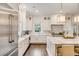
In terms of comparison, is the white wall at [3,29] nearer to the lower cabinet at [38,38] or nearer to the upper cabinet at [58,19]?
the lower cabinet at [38,38]

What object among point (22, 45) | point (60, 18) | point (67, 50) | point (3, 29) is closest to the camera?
point (3, 29)

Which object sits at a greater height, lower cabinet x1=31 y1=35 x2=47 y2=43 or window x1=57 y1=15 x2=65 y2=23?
window x1=57 y1=15 x2=65 y2=23

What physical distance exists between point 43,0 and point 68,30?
256cm

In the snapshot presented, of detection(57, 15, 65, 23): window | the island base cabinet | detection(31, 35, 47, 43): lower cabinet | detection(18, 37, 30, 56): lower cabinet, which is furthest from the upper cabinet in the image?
detection(18, 37, 30, 56): lower cabinet

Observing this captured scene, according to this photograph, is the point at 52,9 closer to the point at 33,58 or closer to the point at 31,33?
the point at 31,33

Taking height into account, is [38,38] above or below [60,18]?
below

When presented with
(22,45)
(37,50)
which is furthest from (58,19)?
(22,45)

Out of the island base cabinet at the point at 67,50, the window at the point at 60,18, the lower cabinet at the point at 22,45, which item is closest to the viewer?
the lower cabinet at the point at 22,45

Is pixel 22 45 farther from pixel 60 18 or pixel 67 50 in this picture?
pixel 60 18

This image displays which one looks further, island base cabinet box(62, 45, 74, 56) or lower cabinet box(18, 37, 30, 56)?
island base cabinet box(62, 45, 74, 56)

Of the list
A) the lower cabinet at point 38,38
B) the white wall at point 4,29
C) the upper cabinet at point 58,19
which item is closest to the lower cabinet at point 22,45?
the lower cabinet at point 38,38

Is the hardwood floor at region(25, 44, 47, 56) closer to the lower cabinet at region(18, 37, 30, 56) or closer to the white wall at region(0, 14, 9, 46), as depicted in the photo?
the lower cabinet at region(18, 37, 30, 56)

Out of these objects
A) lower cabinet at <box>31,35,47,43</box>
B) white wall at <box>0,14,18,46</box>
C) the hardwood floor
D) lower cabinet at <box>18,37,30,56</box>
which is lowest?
the hardwood floor

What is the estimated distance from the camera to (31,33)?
4.39 meters
